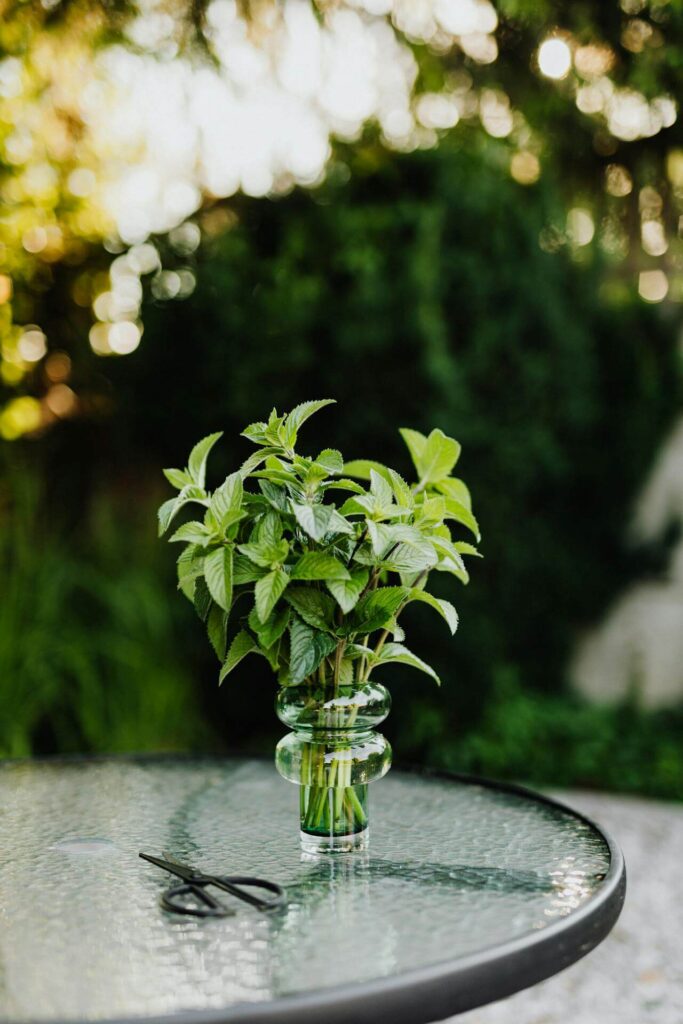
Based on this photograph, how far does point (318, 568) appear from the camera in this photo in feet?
3.89

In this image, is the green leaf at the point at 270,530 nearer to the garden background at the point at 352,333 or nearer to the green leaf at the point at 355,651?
the green leaf at the point at 355,651

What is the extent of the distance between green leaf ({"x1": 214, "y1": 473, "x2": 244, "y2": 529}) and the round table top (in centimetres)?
46

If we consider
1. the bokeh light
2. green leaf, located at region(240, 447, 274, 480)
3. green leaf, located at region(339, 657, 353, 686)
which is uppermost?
the bokeh light

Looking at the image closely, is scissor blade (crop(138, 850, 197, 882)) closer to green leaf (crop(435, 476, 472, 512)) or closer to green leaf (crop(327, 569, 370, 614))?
green leaf (crop(327, 569, 370, 614))

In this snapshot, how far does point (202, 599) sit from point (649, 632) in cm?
373

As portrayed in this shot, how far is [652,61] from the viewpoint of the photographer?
3680mm

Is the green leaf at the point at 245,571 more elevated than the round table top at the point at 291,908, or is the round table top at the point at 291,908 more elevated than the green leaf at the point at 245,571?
the green leaf at the point at 245,571

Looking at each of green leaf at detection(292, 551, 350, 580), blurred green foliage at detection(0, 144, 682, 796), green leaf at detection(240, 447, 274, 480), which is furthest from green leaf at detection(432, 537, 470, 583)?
blurred green foliage at detection(0, 144, 682, 796)

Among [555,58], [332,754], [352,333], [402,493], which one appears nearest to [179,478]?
[402,493]

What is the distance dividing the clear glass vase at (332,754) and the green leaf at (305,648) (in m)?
0.08

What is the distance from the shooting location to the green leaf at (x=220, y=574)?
1175 mm

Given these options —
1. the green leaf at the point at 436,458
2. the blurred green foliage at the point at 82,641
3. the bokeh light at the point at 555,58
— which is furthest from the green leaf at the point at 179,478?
the bokeh light at the point at 555,58

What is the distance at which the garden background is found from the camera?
12.3 ft

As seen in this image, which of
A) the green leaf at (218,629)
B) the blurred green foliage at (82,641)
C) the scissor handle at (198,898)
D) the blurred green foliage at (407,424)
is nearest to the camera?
the scissor handle at (198,898)
